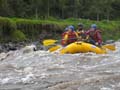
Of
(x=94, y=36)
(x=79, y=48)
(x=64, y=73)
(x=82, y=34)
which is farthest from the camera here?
(x=94, y=36)

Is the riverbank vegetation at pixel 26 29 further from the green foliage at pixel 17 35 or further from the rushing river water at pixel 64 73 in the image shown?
the rushing river water at pixel 64 73

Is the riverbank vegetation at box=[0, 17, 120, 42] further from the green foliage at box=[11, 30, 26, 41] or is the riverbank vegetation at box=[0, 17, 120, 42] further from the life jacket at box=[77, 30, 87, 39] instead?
the life jacket at box=[77, 30, 87, 39]

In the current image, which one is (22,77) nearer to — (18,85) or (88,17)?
(18,85)

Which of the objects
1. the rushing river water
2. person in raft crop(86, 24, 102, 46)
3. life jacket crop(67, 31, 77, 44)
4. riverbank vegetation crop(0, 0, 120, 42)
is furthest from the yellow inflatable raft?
riverbank vegetation crop(0, 0, 120, 42)

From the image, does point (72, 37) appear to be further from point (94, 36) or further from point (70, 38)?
point (94, 36)

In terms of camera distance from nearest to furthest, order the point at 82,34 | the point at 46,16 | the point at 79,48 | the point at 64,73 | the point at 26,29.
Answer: the point at 64,73 < the point at 79,48 < the point at 82,34 < the point at 26,29 < the point at 46,16

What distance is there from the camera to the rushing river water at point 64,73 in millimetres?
11547

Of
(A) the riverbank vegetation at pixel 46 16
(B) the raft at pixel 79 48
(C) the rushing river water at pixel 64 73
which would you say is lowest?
(A) the riverbank vegetation at pixel 46 16

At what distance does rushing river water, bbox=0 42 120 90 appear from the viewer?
11.5 metres

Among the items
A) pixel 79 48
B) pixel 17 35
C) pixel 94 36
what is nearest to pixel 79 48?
pixel 79 48

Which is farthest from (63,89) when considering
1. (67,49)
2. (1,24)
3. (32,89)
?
(1,24)

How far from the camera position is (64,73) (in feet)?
44.6

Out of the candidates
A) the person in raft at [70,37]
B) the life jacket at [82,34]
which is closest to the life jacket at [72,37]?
the person in raft at [70,37]

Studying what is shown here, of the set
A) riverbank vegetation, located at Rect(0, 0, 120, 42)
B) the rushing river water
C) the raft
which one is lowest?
riverbank vegetation, located at Rect(0, 0, 120, 42)
